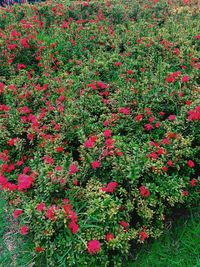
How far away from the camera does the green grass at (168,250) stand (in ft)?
8.62

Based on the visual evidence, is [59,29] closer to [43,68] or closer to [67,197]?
[43,68]

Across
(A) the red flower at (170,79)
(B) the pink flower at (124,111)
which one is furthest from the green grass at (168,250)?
(A) the red flower at (170,79)

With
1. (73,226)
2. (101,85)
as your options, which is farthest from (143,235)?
(101,85)

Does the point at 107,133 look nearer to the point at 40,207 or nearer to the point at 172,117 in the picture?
the point at 172,117

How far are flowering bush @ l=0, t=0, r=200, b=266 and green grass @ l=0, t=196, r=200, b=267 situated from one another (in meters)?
0.13

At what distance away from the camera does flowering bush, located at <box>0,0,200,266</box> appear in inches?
94.7

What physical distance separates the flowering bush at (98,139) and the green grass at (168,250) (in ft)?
0.43

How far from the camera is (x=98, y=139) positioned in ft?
9.37

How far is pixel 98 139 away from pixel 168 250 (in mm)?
1021

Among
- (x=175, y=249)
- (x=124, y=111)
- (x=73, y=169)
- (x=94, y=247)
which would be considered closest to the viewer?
(x=94, y=247)

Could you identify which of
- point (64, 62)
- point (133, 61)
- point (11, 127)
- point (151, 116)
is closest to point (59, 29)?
point (64, 62)

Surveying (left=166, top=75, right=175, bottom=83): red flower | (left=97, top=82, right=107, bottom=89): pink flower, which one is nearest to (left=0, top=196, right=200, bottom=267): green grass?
(left=166, top=75, right=175, bottom=83): red flower

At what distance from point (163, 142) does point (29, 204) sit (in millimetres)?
1152

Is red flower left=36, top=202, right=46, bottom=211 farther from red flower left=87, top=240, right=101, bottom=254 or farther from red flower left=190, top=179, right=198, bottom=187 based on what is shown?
red flower left=190, top=179, right=198, bottom=187
